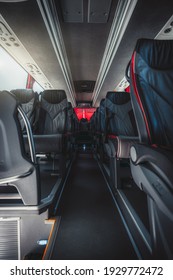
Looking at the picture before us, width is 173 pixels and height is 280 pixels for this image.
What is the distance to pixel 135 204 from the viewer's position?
1.57 m

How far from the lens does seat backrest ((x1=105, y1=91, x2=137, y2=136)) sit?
2.71 meters

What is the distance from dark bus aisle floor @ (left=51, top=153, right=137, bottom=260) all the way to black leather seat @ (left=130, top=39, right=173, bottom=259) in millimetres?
343

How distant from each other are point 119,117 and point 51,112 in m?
1.25

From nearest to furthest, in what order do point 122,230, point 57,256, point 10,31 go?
point 57,256 < point 122,230 < point 10,31

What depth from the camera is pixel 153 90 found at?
104cm

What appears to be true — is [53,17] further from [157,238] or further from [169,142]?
[157,238]

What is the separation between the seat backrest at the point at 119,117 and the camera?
8.90ft

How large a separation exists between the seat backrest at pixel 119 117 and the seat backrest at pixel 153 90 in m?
1.59

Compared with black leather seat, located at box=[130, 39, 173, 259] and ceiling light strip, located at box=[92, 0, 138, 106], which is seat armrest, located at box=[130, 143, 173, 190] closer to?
black leather seat, located at box=[130, 39, 173, 259]

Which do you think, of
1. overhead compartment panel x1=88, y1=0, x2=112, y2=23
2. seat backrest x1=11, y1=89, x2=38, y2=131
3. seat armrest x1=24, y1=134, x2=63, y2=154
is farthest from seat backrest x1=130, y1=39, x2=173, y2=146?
overhead compartment panel x1=88, y1=0, x2=112, y2=23

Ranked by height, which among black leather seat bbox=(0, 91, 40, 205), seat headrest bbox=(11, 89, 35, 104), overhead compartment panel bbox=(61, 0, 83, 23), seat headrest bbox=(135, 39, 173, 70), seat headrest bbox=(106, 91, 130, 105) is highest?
overhead compartment panel bbox=(61, 0, 83, 23)
